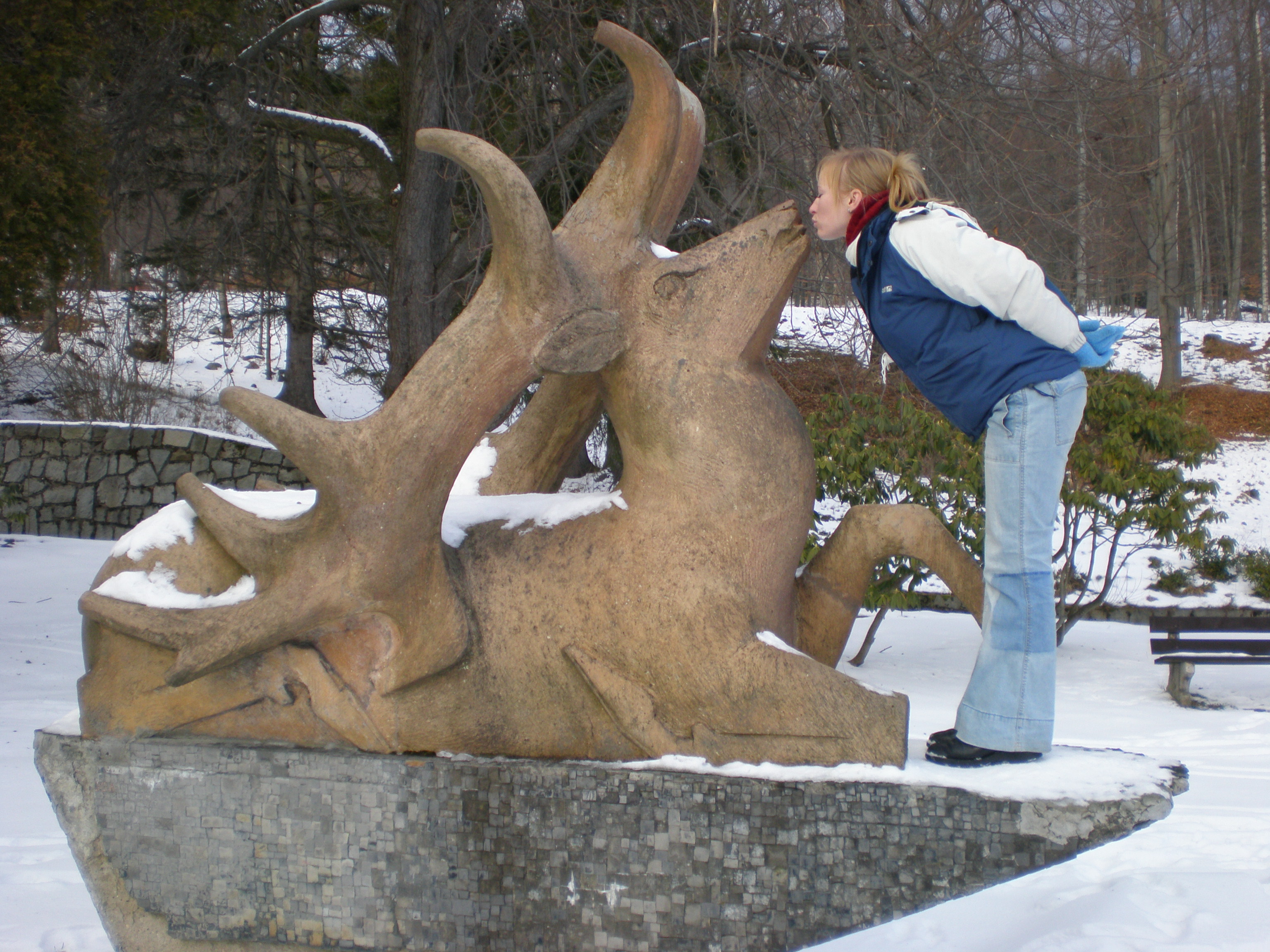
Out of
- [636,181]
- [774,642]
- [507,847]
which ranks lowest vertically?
[507,847]

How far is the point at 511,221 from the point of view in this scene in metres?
2.47

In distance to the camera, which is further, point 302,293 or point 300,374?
point 300,374

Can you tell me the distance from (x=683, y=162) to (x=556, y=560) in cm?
108

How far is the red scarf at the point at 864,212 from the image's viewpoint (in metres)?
2.47

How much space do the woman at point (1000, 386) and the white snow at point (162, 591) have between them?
1.68 m

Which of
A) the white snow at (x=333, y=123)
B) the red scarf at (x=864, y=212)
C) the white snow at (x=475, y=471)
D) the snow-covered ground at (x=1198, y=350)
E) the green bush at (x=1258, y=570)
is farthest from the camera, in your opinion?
the snow-covered ground at (x=1198, y=350)

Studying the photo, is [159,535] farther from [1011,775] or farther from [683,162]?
[1011,775]

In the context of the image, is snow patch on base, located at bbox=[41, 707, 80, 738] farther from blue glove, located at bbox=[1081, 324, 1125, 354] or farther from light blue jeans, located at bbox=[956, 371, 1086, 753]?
blue glove, located at bbox=[1081, 324, 1125, 354]

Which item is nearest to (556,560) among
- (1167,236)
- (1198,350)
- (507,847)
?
(507,847)

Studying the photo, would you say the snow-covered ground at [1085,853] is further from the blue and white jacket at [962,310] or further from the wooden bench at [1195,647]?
the blue and white jacket at [962,310]

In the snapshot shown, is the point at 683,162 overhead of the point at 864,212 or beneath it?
overhead

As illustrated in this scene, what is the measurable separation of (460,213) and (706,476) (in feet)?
18.9

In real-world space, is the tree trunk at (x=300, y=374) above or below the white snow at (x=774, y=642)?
above

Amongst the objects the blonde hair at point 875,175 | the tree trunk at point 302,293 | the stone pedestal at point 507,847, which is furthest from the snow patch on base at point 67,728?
the tree trunk at point 302,293
